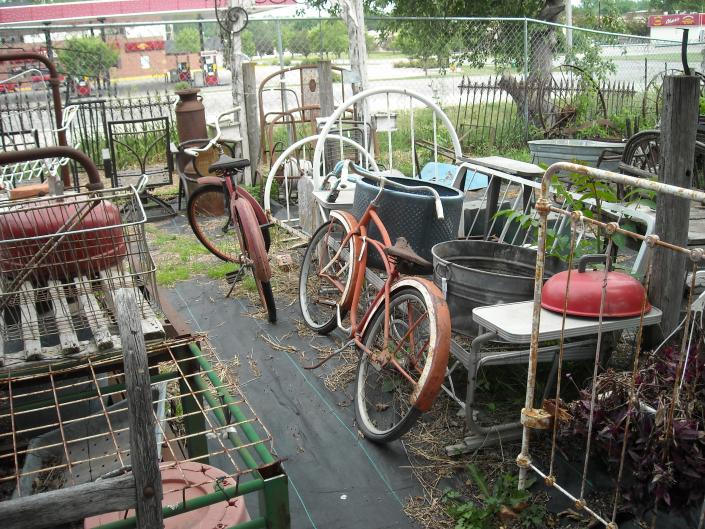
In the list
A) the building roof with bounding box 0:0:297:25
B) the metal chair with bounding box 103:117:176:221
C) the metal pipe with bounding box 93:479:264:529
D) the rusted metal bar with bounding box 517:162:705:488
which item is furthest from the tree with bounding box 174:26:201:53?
the metal pipe with bounding box 93:479:264:529

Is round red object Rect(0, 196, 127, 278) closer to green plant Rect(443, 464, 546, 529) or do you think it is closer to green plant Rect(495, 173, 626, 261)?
green plant Rect(443, 464, 546, 529)

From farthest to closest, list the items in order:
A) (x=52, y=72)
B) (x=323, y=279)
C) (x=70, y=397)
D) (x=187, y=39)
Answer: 1. (x=187, y=39)
2. (x=323, y=279)
3. (x=52, y=72)
4. (x=70, y=397)

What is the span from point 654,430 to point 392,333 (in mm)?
1567

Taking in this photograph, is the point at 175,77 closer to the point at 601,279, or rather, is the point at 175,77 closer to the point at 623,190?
the point at 623,190

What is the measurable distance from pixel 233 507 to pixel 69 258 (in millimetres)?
1131

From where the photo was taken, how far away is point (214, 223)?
7.97 m

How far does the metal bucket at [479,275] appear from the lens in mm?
3361

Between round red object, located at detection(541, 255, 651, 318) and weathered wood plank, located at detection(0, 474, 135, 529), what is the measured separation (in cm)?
214

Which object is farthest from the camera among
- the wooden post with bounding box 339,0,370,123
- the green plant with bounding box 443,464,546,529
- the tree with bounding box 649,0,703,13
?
the tree with bounding box 649,0,703,13

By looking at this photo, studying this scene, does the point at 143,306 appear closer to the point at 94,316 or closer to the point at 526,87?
the point at 94,316

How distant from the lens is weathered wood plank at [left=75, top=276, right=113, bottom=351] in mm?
2420

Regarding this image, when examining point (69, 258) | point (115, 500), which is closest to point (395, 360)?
point (69, 258)

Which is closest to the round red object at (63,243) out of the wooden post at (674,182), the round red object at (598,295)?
the round red object at (598,295)

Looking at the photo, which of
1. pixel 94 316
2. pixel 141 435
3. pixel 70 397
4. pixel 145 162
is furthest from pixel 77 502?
pixel 145 162
